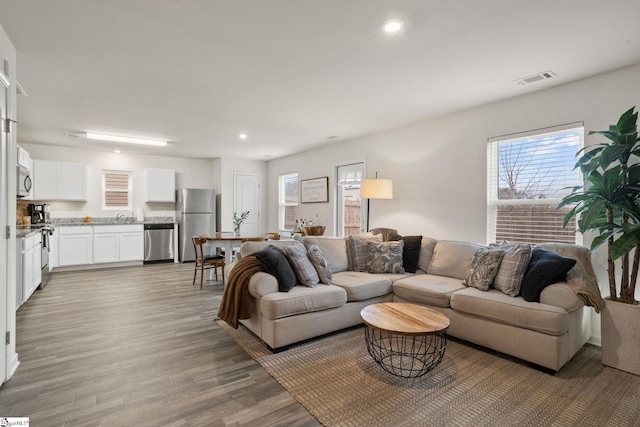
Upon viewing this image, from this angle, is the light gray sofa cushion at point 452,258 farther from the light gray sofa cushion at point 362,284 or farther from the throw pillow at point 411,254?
the light gray sofa cushion at point 362,284

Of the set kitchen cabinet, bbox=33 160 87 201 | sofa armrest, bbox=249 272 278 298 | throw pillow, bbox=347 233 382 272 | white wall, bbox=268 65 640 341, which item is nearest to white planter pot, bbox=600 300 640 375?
white wall, bbox=268 65 640 341

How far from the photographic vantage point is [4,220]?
228 cm

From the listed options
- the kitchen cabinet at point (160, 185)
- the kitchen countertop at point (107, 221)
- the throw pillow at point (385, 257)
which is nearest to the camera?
the throw pillow at point (385, 257)

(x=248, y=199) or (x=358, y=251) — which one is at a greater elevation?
(x=248, y=199)

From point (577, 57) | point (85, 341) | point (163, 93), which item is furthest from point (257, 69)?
point (85, 341)

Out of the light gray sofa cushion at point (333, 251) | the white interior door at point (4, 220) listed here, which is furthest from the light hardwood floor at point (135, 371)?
the light gray sofa cushion at point (333, 251)

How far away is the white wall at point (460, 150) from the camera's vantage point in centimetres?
304

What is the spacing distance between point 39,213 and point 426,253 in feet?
22.0

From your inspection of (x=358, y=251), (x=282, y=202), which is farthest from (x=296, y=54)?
(x=282, y=202)

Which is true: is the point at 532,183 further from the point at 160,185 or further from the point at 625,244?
the point at 160,185

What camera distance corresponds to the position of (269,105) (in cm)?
398

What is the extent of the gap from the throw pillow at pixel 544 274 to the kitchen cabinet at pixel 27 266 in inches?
212

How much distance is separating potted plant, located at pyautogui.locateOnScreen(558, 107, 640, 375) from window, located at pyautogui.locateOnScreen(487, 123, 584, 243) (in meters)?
0.62

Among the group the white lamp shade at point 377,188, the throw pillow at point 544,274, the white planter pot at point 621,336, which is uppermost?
the white lamp shade at point 377,188
